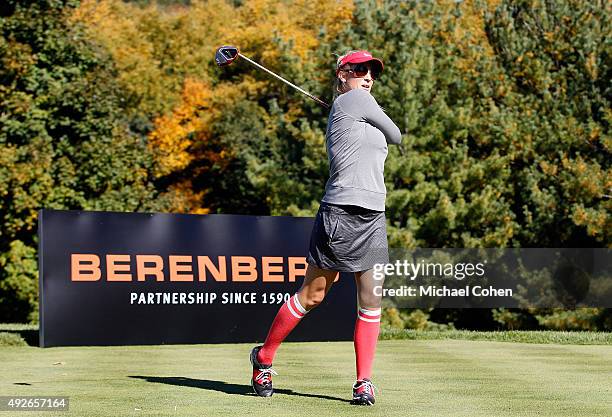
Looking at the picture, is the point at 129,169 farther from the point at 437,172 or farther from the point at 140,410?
the point at 140,410

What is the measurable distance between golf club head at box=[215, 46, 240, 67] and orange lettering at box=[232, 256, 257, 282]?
4.66m

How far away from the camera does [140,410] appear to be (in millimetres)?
5969

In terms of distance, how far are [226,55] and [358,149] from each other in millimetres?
2140

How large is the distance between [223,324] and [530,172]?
2790 centimetres

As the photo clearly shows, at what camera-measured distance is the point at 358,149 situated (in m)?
6.59

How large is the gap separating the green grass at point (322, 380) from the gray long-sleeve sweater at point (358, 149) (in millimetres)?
1153

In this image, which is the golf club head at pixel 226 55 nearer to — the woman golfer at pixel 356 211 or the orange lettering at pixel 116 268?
the woman golfer at pixel 356 211

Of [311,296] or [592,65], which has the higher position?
[592,65]

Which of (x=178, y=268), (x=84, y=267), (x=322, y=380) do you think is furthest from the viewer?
(x=178, y=268)

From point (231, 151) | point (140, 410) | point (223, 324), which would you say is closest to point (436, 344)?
point (223, 324)

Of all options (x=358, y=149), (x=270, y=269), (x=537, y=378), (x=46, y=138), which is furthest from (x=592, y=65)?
(x=358, y=149)

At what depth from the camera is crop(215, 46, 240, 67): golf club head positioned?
8321mm

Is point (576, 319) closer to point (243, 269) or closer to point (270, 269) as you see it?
point (270, 269)

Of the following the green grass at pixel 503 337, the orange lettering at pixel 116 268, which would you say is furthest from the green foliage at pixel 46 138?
the orange lettering at pixel 116 268
